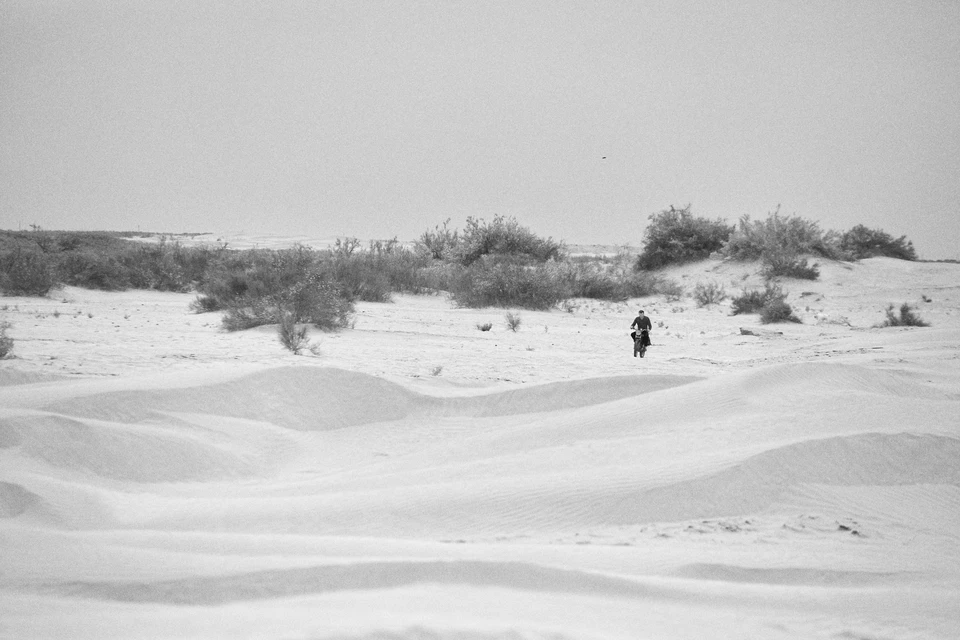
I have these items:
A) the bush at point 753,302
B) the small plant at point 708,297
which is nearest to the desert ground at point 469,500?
the bush at point 753,302

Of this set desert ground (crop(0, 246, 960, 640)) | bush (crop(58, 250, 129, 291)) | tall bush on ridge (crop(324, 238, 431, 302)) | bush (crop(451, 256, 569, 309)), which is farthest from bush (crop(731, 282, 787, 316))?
bush (crop(58, 250, 129, 291))

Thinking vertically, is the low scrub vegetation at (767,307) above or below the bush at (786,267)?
below

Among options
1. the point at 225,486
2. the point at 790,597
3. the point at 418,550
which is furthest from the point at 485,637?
the point at 225,486

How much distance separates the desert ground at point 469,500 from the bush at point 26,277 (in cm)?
806

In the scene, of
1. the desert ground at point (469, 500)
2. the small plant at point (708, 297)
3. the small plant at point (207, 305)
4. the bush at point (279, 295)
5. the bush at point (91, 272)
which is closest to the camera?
the desert ground at point (469, 500)

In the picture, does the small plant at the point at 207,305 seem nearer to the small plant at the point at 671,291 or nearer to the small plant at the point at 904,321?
the small plant at the point at 671,291

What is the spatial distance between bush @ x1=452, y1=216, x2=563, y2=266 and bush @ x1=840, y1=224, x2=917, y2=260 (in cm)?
1084

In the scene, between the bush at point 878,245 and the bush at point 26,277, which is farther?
the bush at point 878,245

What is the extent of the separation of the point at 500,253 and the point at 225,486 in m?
21.5

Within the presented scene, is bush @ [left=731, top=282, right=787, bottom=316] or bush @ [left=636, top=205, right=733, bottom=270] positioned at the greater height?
bush @ [left=636, top=205, right=733, bottom=270]

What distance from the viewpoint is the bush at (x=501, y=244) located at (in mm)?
26375

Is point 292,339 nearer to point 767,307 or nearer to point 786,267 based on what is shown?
point 767,307

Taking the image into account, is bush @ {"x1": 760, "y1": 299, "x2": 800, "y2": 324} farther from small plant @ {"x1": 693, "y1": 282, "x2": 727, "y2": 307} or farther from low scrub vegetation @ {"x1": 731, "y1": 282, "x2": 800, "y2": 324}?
small plant @ {"x1": 693, "y1": 282, "x2": 727, "y2": 307}

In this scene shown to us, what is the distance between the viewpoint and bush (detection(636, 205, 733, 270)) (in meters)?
27.3
